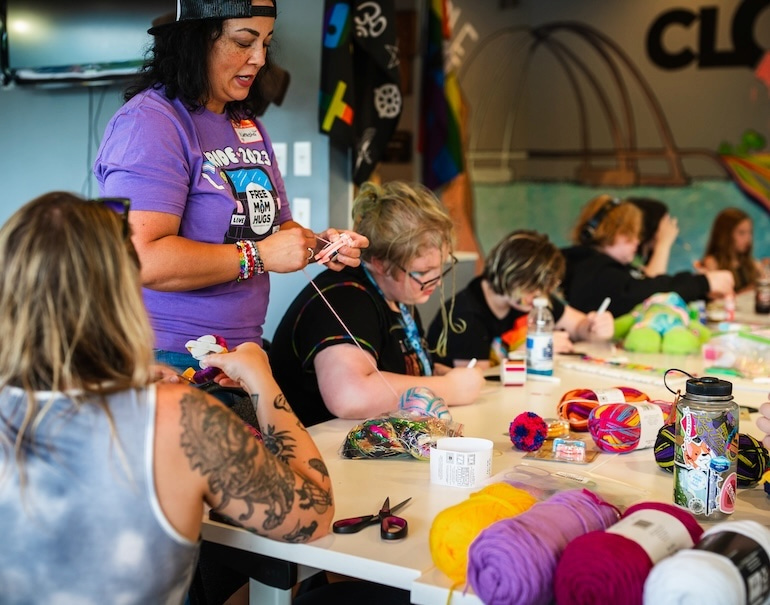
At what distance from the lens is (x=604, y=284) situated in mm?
3727

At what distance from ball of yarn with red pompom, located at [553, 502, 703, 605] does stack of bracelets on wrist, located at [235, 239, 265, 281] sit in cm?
92

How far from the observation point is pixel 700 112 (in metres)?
5.82

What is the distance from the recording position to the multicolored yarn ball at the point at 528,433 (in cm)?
181

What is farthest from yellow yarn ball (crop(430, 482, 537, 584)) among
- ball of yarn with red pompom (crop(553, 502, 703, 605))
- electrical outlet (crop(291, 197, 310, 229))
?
electrical outlet (crop(291, 197, 310, 229))

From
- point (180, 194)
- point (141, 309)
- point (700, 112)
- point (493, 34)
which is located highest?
point (493, 34)

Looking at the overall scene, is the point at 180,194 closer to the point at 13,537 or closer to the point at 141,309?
the point at 141,309

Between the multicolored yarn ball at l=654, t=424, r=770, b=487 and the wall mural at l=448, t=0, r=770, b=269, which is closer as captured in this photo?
the multicolored yarn ball at l=654, t=424, r=770, b=487

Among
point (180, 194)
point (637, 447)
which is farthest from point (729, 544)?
point (180, 194)

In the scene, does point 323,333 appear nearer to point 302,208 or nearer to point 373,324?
point 373,324

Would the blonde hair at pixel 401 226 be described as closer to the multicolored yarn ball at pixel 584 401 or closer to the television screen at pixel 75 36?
the multicolored yarn ball at pixel 584 401

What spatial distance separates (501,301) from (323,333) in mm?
1070

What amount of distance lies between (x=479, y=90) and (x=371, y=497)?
14.8ft

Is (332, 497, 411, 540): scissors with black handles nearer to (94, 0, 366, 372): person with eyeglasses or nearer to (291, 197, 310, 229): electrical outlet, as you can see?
(94, 0, 366, 372): person with eyeglasses

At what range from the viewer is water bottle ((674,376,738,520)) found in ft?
4.66
